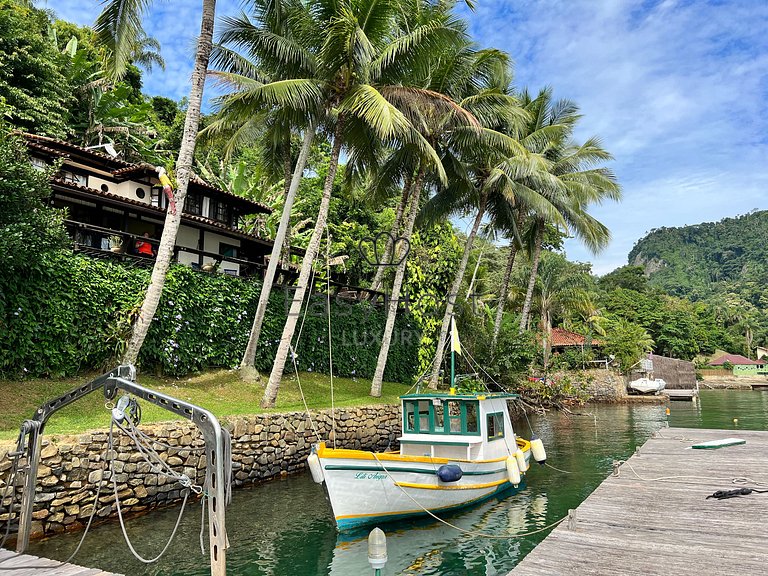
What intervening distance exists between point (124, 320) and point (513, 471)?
11000 millimetres

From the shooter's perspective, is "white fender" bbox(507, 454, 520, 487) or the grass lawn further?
"white fender" bbox(507, 454, 520, 487)

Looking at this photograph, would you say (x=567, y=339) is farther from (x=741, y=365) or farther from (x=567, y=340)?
(x=741, y=365)

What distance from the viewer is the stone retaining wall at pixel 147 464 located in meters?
9.71

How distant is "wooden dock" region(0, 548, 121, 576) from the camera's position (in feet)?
19.3

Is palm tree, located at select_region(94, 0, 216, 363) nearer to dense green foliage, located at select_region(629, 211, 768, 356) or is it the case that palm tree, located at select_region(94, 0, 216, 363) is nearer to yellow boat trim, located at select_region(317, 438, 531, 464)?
yellow boat trim, located at select_region(317, 438, 531, 464)

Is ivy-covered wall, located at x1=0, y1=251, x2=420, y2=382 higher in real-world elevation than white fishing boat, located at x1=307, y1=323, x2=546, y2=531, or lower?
higher

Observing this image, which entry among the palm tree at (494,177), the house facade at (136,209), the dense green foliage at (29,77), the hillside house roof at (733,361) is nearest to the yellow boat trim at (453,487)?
the palm tree at (494,177)

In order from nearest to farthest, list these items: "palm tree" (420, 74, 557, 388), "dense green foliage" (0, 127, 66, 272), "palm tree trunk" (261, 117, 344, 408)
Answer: "dense green foliage" (0, 127, 66, 272) → "palm tree trunk" (261, 117, 344, 408) → "palm tree" (420, 74, 557, 388)

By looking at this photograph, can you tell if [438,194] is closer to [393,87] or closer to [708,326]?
[393,87]

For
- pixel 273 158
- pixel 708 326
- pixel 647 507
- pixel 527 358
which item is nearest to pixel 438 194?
pixel 273 158

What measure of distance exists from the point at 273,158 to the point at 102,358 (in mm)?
12648

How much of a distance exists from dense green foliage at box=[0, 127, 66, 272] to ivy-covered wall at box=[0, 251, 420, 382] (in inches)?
16.0

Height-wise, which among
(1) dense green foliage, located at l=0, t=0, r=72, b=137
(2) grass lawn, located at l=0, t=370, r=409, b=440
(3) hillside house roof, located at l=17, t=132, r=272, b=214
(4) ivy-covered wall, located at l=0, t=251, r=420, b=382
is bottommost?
(2) grass lawn, located at l=0, t=370, r=409, b=440

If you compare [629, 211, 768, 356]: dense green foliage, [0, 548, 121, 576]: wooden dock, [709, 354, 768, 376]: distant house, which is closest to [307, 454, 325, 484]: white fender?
[0, 548, 121, 576]: wooden dock
